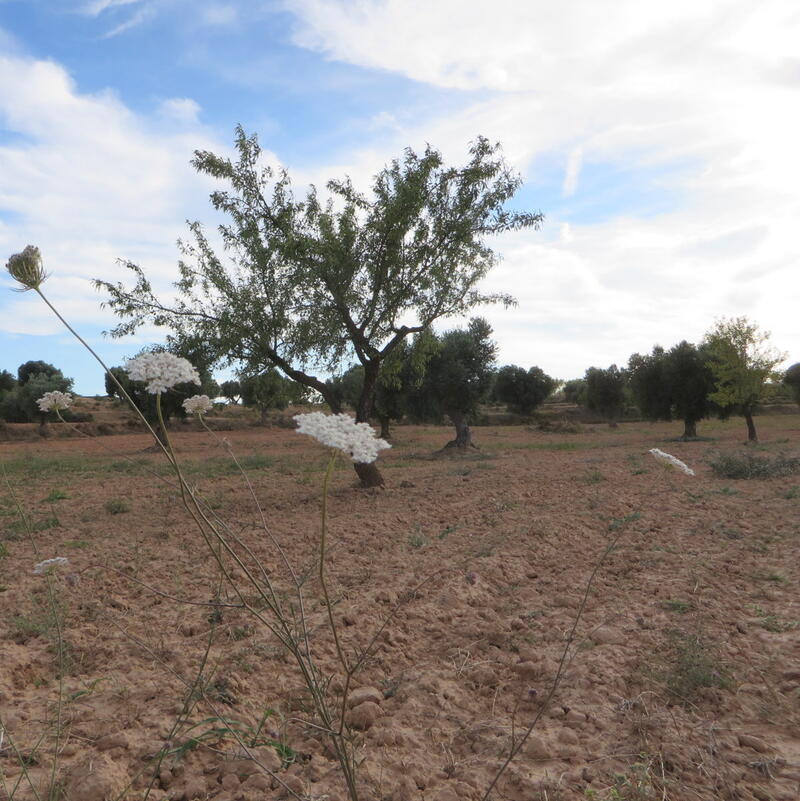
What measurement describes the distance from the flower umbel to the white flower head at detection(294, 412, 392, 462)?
1.20 m

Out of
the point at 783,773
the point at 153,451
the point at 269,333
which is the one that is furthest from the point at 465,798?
the point at 153,451

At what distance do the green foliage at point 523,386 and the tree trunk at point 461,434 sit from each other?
28594 mm

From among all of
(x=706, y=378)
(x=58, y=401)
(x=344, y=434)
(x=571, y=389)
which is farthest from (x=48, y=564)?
(x=571, y=389)

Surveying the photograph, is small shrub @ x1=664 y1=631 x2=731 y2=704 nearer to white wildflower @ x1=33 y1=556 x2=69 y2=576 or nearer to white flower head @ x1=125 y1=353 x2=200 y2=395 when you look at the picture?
white flower head @ x1=125 y1=353 x2=200 y2=395

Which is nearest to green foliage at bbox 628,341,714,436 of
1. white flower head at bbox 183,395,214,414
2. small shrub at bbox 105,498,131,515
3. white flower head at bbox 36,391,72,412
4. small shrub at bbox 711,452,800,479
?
small shrub at bbox 711,452,800,479

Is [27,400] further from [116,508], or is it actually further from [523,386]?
[116,508]

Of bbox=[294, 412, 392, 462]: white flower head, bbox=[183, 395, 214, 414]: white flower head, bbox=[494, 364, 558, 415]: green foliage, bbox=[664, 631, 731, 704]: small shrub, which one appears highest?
bbox=[494, 364, 558, 415]: green foliage

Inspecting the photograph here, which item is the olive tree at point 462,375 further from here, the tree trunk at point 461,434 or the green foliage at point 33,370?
the green foliage at point 33,370

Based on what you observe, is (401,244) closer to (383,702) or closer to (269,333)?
(269,333)

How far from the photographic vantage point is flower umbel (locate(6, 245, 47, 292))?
2502 mm

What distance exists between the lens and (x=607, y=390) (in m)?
51.5

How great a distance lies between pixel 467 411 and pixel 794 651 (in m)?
23.9

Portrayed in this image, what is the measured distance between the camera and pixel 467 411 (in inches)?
1111

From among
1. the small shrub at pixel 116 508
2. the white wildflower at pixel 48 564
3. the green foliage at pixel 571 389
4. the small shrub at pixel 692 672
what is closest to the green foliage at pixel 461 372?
the small shrub at pixel 116 508
